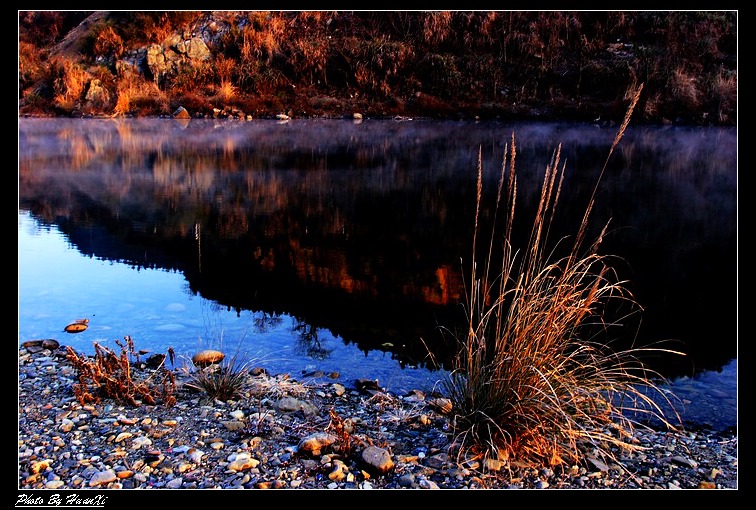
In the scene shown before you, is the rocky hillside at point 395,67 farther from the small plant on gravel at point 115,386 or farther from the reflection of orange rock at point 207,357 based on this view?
the small plant on gravel at point 115,386

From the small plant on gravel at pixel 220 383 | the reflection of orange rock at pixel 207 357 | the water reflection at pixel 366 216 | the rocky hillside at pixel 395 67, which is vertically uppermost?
the rocky hillside at pixel 395 67

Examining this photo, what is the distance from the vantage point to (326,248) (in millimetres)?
8477

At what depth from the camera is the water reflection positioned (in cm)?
632

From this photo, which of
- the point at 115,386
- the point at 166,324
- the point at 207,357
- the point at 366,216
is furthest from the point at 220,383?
the point at 366,216

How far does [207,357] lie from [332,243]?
13.1 ft

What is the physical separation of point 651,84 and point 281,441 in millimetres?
24291

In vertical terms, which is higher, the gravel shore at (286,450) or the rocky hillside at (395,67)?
the rocky hillside at (395,67)

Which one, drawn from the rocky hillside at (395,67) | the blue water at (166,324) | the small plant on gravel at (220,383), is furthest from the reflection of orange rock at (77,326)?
the rocky hillside at (395,67)

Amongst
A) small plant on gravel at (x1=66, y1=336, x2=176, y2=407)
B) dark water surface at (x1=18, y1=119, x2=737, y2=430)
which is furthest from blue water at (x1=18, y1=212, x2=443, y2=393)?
small plant on gravel at (x1=66, y1=336, x2=176, y2=407)

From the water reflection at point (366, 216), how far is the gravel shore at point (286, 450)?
1042 millimetres

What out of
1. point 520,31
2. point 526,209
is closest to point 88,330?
point 526,209

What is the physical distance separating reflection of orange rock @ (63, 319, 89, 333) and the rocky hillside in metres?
19.7

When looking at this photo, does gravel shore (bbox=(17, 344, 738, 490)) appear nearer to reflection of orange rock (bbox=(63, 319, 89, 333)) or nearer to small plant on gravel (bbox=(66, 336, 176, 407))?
small plant on gravel (bbox=(66, 336, 176, 407))

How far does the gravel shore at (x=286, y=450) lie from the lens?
3.14m
